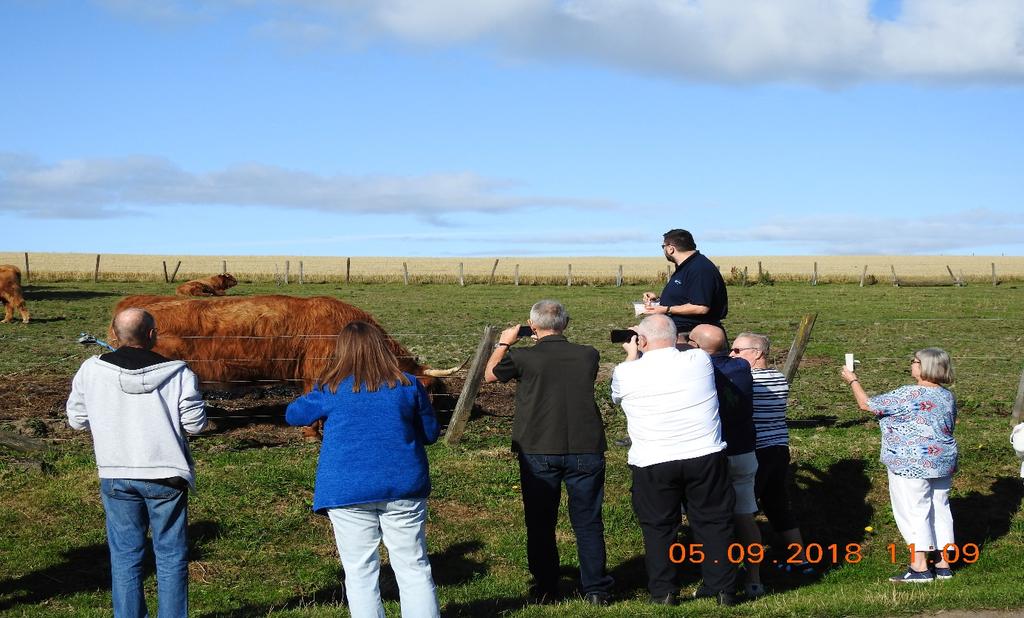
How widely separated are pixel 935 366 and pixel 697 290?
166cm

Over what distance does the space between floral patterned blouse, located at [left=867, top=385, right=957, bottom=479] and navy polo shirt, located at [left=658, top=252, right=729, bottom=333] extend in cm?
131

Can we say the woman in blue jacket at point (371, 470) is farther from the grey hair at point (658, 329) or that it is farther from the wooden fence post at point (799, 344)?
the wooden fence post at point (799, 344)

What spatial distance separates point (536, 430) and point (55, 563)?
3.76 meters

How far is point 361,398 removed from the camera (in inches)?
198

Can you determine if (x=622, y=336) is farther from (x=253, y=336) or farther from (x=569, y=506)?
(x=253, y=336)

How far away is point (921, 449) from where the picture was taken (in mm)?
6543

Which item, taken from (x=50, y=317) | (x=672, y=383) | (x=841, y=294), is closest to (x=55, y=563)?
(x=672, y=383)

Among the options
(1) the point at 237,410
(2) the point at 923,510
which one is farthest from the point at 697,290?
(1) the point at 237,410

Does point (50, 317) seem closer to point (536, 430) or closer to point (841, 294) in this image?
point (536, 430)

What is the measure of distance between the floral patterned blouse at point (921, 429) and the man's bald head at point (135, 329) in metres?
4.42

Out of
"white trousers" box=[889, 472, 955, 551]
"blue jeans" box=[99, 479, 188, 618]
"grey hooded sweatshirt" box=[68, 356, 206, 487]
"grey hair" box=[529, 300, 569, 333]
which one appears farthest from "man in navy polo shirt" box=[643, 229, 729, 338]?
"blue jeans" box=[99, 479, 188, 618]

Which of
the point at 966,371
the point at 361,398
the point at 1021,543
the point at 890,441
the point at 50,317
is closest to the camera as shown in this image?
the point at 361,398

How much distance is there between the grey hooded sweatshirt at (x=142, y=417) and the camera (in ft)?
17.0

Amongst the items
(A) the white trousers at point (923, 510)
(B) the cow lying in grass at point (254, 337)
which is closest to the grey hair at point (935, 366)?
(A) the white trousers at point (923, 510)
